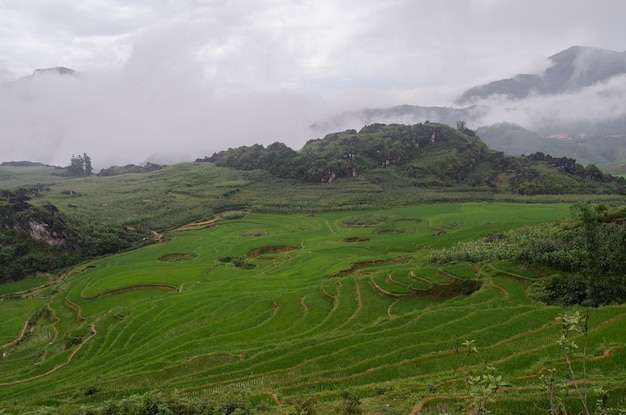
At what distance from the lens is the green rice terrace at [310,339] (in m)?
16.5

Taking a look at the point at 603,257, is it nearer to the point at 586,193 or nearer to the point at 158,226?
the point at 158,226

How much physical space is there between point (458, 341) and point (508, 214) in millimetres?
96028

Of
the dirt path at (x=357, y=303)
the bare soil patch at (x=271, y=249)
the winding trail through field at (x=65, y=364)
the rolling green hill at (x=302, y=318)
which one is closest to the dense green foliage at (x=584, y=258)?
the rolling green hill at (x=302, y=318)

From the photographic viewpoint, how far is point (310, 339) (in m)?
31.1

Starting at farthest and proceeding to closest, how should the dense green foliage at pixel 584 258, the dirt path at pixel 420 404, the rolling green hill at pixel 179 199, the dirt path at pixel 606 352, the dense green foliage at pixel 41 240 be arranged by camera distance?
the rolling green hill at pixel 179 199 < the dense green foliage at pixel 41 240 < the dense green foliage at pixel 584 258 < the dirt path at pixel 606 352 < the dirt path at pixel 420 404

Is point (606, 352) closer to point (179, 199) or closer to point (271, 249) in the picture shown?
point (271, 249)

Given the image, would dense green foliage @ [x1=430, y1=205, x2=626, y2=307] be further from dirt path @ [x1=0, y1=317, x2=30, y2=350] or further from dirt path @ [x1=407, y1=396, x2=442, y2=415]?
dirt path @ [x1=0, y1=317, x2=30, y2=350]

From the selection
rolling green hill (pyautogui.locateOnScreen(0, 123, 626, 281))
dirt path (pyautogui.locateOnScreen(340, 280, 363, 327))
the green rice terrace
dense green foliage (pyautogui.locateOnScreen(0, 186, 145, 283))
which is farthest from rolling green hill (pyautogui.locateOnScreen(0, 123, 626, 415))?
rolling green hill (pyautogui.locateOnScreen(0, 123, 626, 281))

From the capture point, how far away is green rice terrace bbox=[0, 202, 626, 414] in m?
16.5

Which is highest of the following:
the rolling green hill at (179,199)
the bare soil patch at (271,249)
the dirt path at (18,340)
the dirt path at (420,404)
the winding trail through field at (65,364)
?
the rolling green hill at (179,199)

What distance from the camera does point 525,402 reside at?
14.9 m

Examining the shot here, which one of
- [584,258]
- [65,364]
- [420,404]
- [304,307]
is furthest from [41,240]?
[584,258]

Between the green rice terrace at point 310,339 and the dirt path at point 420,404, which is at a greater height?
the dirt path at point 420,404

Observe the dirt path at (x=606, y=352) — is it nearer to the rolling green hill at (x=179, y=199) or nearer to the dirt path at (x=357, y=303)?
the dirt path at (x=357, y=303)
